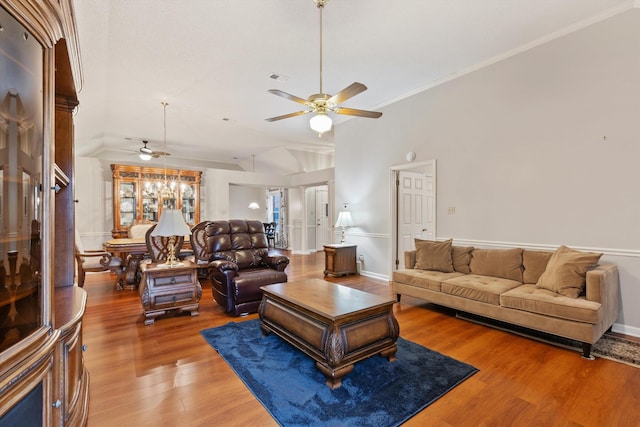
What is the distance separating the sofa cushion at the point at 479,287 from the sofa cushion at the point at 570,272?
401 millimetres

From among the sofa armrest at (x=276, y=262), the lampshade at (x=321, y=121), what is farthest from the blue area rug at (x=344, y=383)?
the lampshade at (x=321, y=121)

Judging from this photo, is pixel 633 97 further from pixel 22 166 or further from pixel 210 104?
pixel 210 104

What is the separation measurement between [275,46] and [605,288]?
405 cm

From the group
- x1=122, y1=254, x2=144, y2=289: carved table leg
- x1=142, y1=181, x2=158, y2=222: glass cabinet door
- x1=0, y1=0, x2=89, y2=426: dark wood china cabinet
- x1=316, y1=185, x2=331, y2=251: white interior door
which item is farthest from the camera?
x1=316, y1=185, x2=331, y2=251: white interior door

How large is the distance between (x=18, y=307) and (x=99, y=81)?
414 centimetres

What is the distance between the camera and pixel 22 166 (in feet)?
3.33

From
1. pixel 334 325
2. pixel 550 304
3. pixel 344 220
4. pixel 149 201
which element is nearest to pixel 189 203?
pixel 149 201

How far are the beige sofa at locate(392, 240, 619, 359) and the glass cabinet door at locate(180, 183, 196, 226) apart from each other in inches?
250

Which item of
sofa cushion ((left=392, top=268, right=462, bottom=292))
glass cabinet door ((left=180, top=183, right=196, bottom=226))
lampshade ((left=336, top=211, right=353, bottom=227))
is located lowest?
sofa cushion ((left=392, top=268, right=462, bottom=292))

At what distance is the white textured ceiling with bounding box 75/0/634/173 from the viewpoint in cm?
285

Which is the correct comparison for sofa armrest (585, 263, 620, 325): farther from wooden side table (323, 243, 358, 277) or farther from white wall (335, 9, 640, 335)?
wooden side table (323, 243, 358, 277)

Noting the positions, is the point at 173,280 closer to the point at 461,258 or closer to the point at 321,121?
the point at 321,121

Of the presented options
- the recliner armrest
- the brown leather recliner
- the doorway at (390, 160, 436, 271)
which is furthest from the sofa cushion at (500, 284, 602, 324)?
the recliner armrest

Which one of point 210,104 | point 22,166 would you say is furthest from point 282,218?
point 22,166
